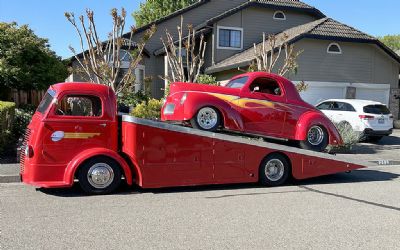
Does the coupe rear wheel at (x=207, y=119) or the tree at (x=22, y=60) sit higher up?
the tree at (x=22, y=60)

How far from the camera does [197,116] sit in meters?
7.94

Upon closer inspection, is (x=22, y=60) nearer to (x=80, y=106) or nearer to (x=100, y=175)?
(x=80, y=106)

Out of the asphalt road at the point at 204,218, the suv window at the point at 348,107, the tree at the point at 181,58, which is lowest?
the asphalt road at the point at 204,218

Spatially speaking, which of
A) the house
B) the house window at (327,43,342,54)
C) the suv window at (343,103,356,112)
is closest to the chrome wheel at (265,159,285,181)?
the suv window at (343,103,356,112)

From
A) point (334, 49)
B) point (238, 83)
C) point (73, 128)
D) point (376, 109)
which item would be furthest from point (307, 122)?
point (334, 49)

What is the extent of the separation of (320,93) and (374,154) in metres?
8.69

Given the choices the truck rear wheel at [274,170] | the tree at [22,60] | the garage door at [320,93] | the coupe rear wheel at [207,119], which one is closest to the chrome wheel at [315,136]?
the truck rear wheel at [274,170]

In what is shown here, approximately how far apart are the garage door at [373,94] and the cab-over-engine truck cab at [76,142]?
1854cm

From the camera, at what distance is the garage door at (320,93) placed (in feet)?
70.2

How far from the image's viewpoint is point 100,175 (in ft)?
24.0

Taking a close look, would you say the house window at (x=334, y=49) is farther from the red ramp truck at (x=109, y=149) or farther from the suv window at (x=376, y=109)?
the red ramp truck at (x=109, y=149)

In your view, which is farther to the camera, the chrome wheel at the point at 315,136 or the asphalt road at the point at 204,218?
the chrome wheel at the point at 315,136

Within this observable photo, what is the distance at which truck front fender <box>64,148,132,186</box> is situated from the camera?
704cm

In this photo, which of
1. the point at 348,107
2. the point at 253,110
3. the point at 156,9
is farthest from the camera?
the point at 156,9
